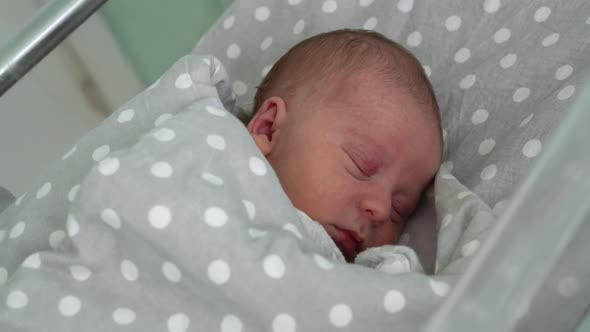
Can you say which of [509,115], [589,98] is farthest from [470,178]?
[589,98]

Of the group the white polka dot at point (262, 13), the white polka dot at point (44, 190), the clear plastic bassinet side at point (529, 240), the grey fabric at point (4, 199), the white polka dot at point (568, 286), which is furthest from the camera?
the white polka dot at point (262, 13)

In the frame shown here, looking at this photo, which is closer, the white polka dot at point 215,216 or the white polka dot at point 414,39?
the white polka dot at point 215,216

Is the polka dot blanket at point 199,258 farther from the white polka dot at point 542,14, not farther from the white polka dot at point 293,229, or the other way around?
the white polka dot at point 542,14

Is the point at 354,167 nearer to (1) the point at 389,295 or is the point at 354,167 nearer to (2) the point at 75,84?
(1) the point at 389,295

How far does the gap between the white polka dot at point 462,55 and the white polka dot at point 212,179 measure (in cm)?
44

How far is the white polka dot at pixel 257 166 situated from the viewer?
0.71 meters

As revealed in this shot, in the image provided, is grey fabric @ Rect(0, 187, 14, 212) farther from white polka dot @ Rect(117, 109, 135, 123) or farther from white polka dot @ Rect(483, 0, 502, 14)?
white polka dot @ Rect(483, 0, 502, 14)

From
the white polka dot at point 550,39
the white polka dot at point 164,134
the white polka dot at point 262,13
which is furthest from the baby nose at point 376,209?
the white polka dot at point 262,13

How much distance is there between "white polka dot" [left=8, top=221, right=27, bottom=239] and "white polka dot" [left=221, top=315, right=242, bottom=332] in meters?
0.28

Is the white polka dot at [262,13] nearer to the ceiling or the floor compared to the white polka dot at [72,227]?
nearer to the floor

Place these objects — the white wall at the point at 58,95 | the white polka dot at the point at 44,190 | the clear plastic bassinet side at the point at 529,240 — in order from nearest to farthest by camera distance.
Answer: the clear plastic bassinet side at the point at 529,240 → the white polka dot at the point at 44,190 → the white wall at the point at 58,95

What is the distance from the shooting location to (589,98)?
1.36 ft

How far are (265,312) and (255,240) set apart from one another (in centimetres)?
7

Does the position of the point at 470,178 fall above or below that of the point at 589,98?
below
